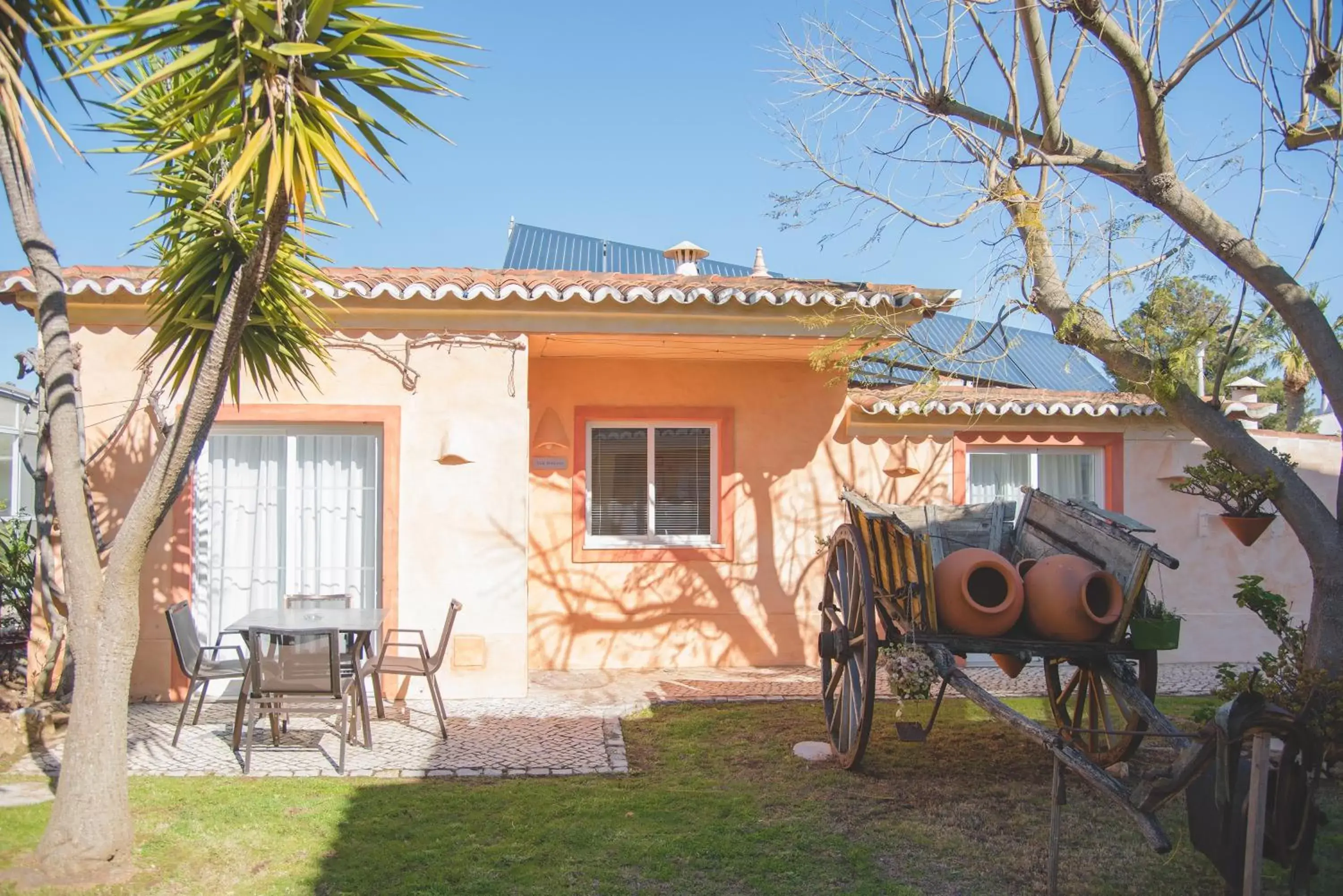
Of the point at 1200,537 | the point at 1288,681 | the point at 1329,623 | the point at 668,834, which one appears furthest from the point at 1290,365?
the point at 668,834

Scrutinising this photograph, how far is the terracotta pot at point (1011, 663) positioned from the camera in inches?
229

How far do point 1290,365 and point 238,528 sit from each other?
10.8 meters

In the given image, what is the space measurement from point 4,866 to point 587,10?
871 cm

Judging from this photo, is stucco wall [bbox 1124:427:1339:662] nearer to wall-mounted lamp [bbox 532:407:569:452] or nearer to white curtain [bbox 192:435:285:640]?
wall-mounted lamp [bbox 532:407:569:452]

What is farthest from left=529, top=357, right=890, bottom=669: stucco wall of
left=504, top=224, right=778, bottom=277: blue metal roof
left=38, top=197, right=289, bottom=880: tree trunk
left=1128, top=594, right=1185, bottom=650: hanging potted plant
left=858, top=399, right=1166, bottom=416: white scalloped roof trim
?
left=504, top=224, right=778, bottom=277: blue metal roof

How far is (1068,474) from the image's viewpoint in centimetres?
1058

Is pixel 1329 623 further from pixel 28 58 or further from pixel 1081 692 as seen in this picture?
pixel 28 58

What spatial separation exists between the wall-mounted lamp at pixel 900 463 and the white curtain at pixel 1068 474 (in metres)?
1.43

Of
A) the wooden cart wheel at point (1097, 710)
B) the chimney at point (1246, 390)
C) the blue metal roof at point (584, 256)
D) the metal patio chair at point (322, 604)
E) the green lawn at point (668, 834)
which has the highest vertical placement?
the blue metal roof at point (584, 256)

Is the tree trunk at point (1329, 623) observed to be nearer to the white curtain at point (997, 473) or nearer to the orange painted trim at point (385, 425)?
the white curtain at point (997, 473)

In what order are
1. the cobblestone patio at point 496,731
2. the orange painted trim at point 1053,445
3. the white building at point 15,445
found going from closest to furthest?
the cobblestone patio at point 496,731, the orange painted trim at point 1053,445, the white building at point 15,445

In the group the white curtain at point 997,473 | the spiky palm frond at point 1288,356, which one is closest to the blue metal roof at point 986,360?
the white curtain at point 997,473

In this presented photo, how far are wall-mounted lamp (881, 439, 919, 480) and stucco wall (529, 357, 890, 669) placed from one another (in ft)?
0.41

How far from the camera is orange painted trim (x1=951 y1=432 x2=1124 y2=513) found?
1030 cm
